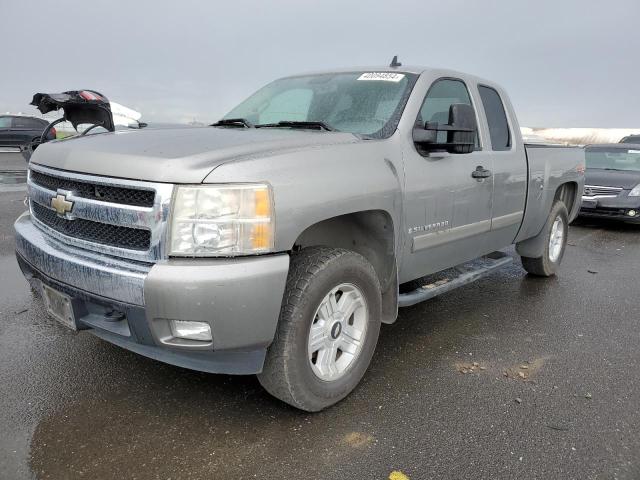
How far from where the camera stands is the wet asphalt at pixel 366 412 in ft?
7.84

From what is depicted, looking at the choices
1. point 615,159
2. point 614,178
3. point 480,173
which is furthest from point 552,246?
point 615,159

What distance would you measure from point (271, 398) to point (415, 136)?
1781 millimetres

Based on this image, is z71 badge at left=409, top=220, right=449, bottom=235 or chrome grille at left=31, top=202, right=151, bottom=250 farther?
z71 badge at left=409, top=220, right=449, bottom=235

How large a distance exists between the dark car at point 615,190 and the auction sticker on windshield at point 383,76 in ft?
22.3

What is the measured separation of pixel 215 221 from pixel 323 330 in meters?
0.88

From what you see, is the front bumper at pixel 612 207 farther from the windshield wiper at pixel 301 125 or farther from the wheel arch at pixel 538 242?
the windshield wiper at pixel 301 125

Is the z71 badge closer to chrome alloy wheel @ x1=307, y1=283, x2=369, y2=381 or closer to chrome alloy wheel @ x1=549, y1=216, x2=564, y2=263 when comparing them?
chrome alloy wheel @ x1=307, y1=283, x2=369, y2=381

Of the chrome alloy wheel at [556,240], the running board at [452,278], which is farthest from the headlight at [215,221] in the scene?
the chrome alloy wheel at [556,240]

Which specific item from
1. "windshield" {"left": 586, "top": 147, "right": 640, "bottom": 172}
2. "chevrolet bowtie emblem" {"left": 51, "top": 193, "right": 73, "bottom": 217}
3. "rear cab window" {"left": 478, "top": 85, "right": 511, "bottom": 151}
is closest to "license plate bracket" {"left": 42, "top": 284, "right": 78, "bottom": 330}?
"chevrolet bowtie emblem" {"left": 51, "top": 193, "right": 73, "bottom": 217}

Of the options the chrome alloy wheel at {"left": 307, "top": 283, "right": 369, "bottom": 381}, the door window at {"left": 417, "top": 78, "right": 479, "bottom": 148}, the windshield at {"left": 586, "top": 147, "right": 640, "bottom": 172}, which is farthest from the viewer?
the windshield at {"left": 586, "top": 147, "right": 640, "bottom": 172}

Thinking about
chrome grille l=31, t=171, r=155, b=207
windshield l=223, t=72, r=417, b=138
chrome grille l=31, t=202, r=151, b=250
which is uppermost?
windshield l=223, t=72, r=417, b=138

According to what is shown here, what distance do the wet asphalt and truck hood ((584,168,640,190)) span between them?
5.74 meters

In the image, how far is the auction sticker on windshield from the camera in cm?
361

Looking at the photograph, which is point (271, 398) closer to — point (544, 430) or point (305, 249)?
point (305, 249)
